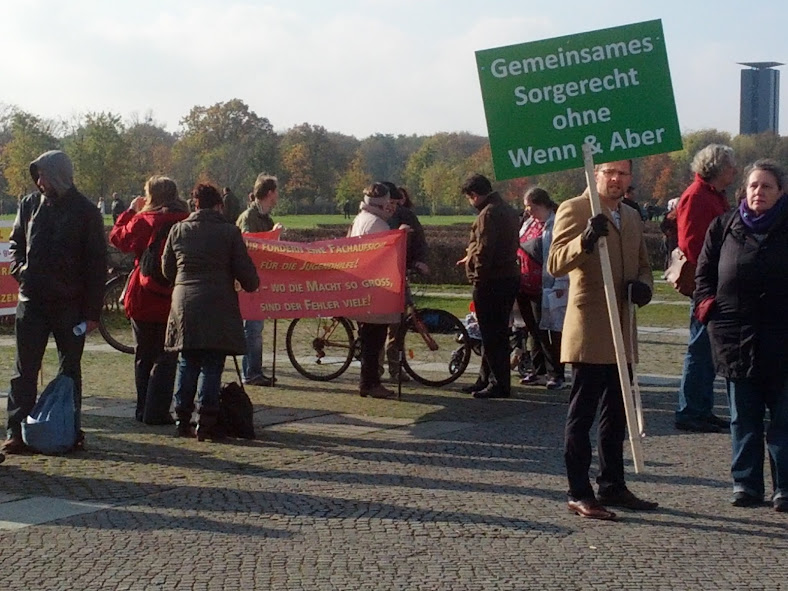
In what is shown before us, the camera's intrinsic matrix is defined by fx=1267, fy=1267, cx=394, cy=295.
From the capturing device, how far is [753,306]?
274 inches

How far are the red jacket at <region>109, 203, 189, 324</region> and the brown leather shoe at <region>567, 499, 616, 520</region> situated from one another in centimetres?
401

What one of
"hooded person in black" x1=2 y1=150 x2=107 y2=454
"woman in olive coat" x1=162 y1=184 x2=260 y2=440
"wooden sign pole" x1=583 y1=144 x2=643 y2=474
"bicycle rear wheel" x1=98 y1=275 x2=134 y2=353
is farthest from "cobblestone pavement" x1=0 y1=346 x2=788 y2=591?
"bicycle rear wheel" x1=98 y1=275 x2=134 y2=353

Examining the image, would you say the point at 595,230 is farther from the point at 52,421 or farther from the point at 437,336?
the point at 437,336

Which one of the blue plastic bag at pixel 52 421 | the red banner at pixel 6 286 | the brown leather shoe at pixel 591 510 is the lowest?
the brown leather shoe at pixel 591 510

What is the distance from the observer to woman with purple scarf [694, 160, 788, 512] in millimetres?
6922

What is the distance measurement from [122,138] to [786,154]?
34995 mm

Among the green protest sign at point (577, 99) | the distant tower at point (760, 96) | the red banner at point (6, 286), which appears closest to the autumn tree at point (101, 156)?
the distant tower at point (760, 96)

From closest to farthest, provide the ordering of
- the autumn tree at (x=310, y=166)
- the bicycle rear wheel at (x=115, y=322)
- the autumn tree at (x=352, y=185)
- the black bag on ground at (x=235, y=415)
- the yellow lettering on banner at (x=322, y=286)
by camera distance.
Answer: the black bag on ground at (x=235, y=415) < the yellow lettering on banner at (x=322, y=286) < the bicycle rear wheel at (x=115, y=322) < the autumn tree at (x=310, y=166) < the autumn tree at (x=352, y=185)

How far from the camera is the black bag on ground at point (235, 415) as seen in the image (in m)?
9.05

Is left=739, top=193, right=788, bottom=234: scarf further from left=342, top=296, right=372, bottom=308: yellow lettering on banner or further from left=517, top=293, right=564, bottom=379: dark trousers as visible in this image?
left=517, top=293, right=564, bottom=379: dark trousers

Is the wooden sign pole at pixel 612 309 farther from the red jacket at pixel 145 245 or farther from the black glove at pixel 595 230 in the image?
the red jacket at pixel 145 245

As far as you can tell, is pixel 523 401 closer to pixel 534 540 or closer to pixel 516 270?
pixel 516 270

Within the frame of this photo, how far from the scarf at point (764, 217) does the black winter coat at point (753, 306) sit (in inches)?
1.2

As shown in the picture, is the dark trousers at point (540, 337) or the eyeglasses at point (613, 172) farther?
the dark trousers at point (540, 337)
